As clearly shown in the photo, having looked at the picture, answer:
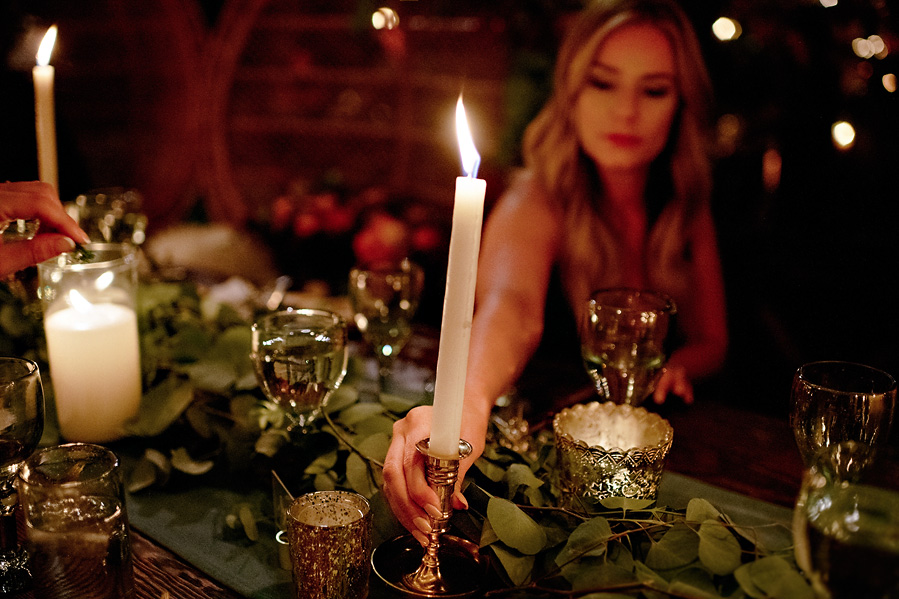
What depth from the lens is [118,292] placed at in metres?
1.06

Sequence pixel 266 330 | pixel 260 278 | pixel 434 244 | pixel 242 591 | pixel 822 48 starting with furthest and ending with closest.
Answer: pixel 260 278 < pixel 434 244 < pixel 822 48 < pixel 266 330 < pixel 242 591

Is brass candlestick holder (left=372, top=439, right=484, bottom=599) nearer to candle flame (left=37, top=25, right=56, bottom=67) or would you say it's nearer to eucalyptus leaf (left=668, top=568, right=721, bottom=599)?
eucalyptus leaf (left=668, top=568, right=721, bottom=599)

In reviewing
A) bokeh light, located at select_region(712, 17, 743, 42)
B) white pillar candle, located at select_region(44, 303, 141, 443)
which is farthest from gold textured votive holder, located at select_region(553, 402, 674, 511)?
bokeh light, located at select_region(712, 17, 743, 42)

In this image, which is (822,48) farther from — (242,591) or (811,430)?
(242,591)

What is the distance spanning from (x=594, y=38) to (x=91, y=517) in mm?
1509

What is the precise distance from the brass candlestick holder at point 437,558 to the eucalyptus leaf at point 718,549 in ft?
0.69

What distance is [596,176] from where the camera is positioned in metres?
1.84

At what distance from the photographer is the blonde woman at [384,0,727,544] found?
171 cm

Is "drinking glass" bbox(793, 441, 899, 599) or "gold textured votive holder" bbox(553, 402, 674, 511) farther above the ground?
"drinking glass" bbox(793, 441, 899, 599)

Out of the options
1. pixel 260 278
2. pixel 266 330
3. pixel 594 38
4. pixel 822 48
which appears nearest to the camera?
pixel 266 330

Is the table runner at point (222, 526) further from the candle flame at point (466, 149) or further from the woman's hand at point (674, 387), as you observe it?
the candle flame at point (466, 149)

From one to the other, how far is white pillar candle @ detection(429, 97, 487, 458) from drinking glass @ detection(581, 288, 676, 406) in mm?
434

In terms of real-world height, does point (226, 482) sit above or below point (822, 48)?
below

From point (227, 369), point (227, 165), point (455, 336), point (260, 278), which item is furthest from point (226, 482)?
point (227, 165)
